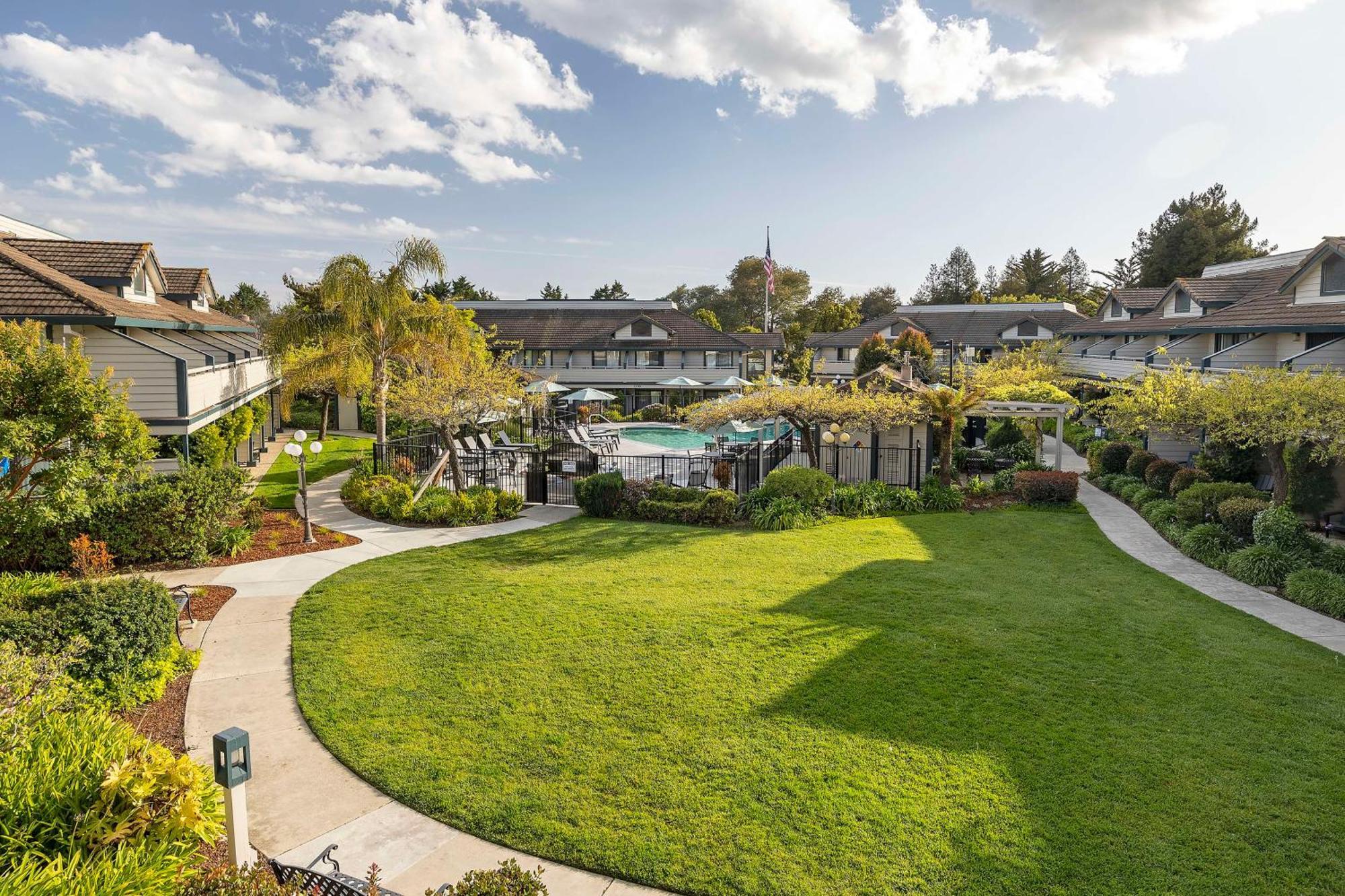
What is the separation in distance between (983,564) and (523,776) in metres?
10.7

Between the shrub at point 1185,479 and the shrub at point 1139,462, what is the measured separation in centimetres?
254

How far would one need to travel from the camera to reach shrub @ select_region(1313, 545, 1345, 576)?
45.2ft

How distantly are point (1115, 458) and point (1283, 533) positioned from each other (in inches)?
434

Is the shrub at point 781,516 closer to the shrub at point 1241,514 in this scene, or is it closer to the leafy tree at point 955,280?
the shrub at point 1241,514

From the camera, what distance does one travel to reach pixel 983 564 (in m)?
15.1

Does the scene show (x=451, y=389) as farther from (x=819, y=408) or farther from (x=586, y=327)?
(x=586, y=327)

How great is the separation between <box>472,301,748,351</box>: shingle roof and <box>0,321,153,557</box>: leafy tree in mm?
37822

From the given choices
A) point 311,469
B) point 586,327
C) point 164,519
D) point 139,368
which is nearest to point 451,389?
point 139,368

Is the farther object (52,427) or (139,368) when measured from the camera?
(139,368)

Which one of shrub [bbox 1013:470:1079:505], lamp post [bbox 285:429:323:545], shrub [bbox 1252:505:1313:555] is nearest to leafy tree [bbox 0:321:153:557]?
lamp post [bbox 285:429:323:545]

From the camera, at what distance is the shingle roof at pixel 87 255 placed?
2084cm

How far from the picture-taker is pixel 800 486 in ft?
63.7

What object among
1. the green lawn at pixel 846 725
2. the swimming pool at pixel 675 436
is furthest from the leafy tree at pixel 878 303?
the green lawn at pixel 846 725

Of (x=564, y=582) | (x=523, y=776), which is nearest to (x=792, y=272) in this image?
(x=564, y=582)
